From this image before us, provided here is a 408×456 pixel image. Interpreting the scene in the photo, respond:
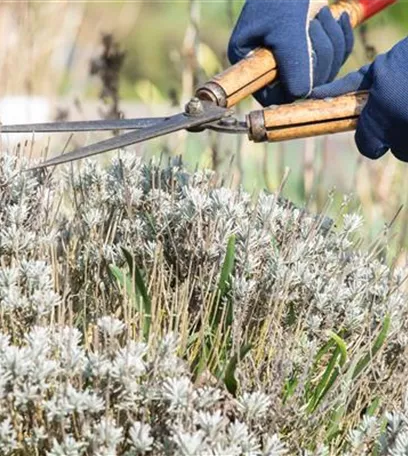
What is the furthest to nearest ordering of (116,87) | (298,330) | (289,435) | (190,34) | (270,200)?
(190,34), (116,87), (270,200), (298,330), (289,435)

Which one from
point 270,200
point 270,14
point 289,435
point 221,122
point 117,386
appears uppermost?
point 270,14

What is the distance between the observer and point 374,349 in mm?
2707

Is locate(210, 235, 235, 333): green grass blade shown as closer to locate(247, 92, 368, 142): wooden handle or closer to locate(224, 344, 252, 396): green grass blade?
locate(224, 344, 252, 396): green grass blade

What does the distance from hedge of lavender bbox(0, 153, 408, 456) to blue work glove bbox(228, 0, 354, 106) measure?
0.32 m

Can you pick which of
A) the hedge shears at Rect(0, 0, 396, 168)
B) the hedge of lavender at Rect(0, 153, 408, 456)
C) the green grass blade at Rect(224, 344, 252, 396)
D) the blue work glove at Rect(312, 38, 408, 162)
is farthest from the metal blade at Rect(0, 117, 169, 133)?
the green grass blade at Rect(224, 344, 252, 396)

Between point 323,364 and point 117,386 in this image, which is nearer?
point 117,386

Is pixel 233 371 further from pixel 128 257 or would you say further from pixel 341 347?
pixel 128 257

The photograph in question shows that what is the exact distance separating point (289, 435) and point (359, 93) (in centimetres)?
96

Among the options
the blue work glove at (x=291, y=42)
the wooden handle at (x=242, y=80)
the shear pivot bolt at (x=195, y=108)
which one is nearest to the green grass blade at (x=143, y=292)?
the shear pivot bolt at (x=195, y=108)

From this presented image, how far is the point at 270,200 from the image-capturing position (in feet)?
9.43

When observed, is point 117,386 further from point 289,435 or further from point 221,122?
point 221,122

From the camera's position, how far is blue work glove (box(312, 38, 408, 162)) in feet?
9.47

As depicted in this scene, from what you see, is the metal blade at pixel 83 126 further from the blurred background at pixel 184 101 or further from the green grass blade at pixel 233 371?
the blurred background at pixel 184 101

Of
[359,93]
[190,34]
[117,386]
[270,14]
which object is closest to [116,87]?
[190,34]
